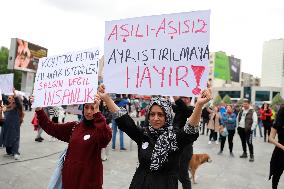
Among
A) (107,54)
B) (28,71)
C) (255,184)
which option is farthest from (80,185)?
(28,71)

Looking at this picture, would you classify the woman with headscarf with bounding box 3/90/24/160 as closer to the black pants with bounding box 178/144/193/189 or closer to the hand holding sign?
the black pants with bounding box 178/144/193/189

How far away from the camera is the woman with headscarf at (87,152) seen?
12.0 ft

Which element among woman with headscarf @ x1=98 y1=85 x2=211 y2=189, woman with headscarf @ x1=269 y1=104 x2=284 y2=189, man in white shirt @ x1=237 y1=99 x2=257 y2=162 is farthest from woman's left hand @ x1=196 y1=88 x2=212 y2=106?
man in white shirt @ x1=237 y1=99 x2=257 y2=162

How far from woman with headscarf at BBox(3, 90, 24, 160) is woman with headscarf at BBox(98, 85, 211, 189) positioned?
261 inches

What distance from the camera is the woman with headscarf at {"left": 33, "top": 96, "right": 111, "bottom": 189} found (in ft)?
12.0

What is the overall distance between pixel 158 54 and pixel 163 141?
1.00 meters

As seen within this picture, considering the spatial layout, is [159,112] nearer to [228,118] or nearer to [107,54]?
[107,54]

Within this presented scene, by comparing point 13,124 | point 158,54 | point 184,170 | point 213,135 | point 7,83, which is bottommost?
point 213,135

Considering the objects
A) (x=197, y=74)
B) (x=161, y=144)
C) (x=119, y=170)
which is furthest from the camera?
(x=119, y=170)

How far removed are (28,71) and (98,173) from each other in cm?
5419

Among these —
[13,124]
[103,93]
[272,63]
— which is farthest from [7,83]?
[272,63]

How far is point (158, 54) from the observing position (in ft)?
12.1

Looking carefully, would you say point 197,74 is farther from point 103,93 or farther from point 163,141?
point 103,93

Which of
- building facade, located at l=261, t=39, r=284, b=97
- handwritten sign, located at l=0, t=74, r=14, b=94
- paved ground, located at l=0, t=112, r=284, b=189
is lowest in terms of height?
paved ground, located at l=0, t=112, r=284, b=189
